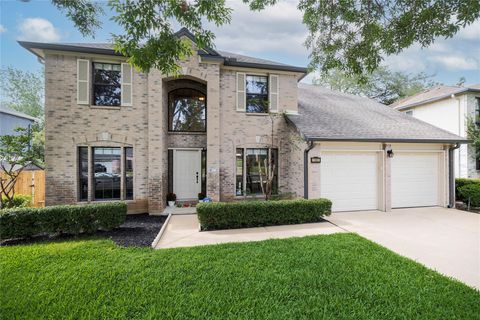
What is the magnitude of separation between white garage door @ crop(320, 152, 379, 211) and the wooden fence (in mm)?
11456

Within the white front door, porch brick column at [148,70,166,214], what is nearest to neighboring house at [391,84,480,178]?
the white front door

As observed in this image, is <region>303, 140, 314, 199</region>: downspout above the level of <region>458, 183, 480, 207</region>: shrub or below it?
above

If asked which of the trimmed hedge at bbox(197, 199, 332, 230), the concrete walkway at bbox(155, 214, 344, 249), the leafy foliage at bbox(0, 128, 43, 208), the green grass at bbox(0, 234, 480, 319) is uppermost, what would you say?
the leafy foliage at bbox(0, 128, 43, 208)

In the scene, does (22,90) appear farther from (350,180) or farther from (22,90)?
(350,180)

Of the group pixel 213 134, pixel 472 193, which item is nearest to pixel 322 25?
pixel 213 134

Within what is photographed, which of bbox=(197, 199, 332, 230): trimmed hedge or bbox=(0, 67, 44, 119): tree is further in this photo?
bbox=(0, 67, 44, 119): tree

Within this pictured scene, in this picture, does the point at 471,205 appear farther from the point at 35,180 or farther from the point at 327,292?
the point at 35,180

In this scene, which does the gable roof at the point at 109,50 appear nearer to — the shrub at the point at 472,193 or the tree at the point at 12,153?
the tree at the point at 12,153

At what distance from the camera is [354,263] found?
423 centimetres

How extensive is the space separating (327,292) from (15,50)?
38.6 feet

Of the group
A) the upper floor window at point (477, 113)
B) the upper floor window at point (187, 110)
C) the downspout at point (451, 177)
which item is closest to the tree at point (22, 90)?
the upper floor window at point (187, 110)

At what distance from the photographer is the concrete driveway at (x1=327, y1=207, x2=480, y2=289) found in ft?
14.3

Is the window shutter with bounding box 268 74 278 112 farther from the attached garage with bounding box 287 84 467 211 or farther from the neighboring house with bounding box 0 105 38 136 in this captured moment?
the neighboring house with bounding box 0 105 38 136

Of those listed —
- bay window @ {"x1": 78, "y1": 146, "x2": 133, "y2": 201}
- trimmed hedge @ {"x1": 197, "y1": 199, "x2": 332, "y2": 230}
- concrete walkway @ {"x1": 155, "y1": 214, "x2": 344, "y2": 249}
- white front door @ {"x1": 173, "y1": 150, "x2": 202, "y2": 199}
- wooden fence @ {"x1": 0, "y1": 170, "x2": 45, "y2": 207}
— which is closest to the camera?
concrete walkway @ {"x1": 155, "y1": 214, "x2": 344, "y2": 249}
